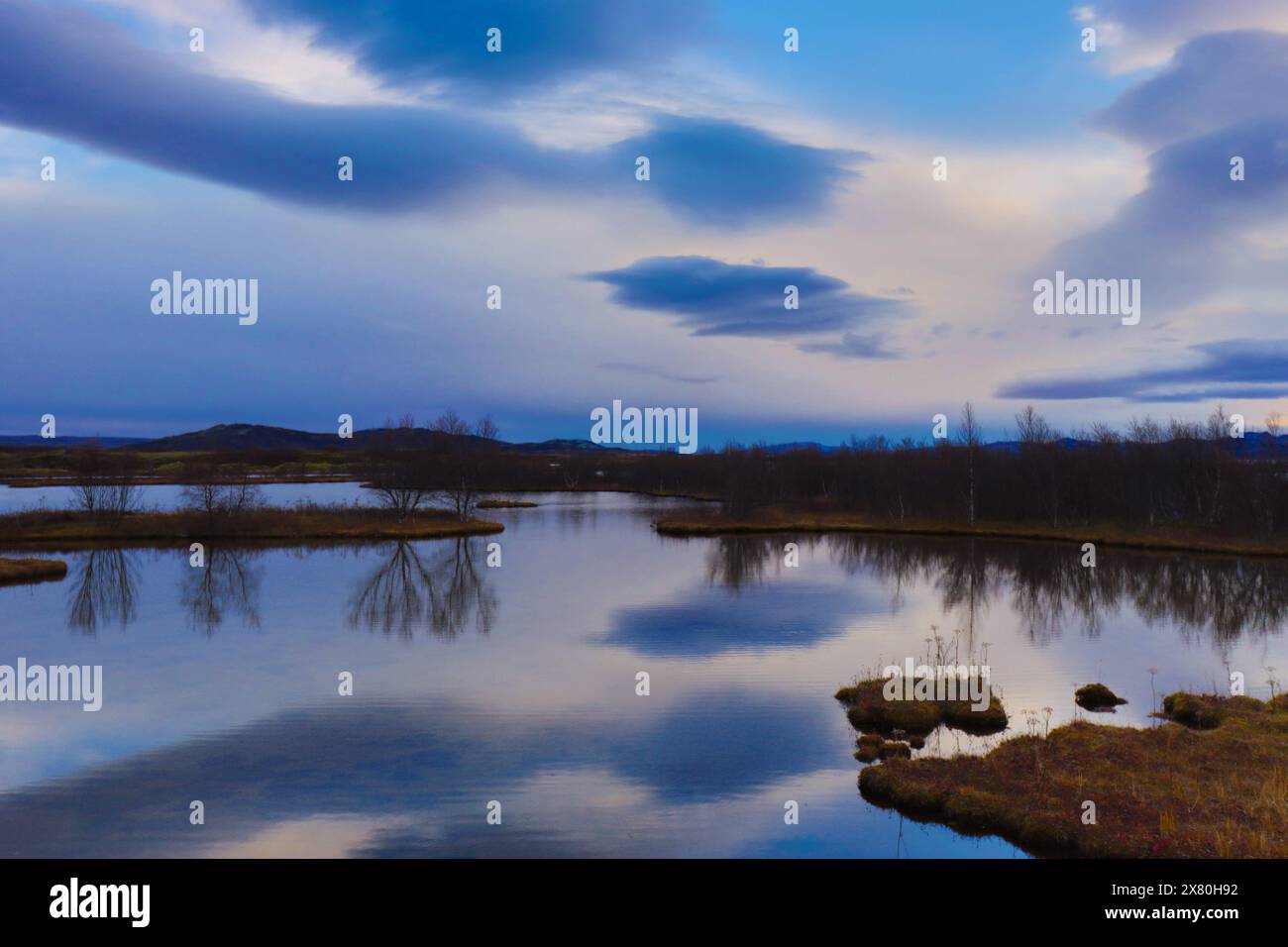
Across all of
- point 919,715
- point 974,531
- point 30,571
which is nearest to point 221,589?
point 30,571

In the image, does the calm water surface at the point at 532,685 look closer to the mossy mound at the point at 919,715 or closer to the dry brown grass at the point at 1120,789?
the mossy mound at the point at 919,715

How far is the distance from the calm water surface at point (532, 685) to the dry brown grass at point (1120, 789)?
2.11ft

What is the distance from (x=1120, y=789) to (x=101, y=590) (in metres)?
40.2

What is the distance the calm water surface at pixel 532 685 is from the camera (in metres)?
12.9

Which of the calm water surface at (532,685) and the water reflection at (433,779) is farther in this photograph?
the calm water surface at (532,685)

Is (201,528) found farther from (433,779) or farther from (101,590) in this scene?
(433,779)

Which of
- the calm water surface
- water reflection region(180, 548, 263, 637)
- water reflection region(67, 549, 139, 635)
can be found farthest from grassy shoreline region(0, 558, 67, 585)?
water reflection region(180, 548, 263, 637)

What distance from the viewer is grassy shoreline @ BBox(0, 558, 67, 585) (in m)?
39.0

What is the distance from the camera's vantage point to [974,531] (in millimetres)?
63500

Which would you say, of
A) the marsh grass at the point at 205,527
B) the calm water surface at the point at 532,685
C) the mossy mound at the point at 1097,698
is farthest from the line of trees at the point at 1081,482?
the mossy mound at the point at 1097,698

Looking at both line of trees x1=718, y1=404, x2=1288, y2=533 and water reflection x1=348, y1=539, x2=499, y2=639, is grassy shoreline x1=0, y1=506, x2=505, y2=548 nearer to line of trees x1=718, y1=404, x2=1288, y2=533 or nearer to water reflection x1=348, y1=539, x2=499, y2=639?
water reflection x1=348, y1=539, x2=499, y2=639

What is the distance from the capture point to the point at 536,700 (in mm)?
20031

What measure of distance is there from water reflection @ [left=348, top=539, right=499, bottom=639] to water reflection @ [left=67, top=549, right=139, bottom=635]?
899 cm
